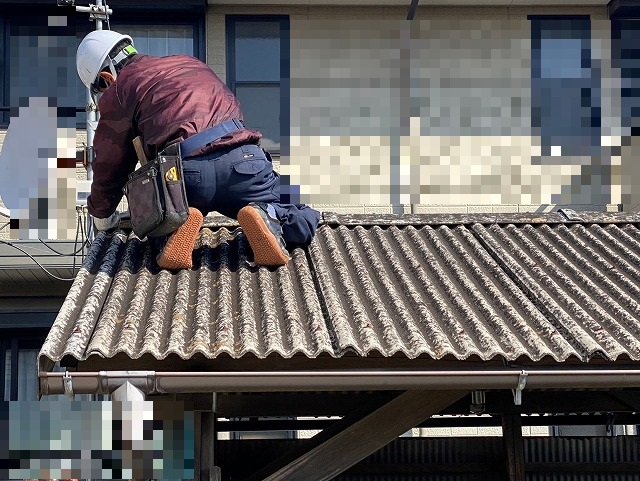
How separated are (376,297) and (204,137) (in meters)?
1.44

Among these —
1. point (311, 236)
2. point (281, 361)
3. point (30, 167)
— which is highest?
point (30, 167)

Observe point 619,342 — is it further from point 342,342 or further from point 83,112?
point 83,112

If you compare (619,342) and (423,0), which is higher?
(423,0)

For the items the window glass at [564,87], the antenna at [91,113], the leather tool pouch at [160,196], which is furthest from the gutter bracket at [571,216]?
the window glass at [564,87]

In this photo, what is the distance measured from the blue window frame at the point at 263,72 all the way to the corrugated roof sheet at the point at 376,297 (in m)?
4.58

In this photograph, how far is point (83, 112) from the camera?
1155 centimetres

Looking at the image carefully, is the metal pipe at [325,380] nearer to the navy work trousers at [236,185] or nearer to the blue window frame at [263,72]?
the navy work trousers at [236,185]

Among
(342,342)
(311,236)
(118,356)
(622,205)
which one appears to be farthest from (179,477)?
(622,205)

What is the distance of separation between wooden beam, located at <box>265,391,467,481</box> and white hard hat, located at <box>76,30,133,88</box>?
9.76 ft

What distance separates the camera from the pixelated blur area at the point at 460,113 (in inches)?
468

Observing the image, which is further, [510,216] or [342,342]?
[510,216]

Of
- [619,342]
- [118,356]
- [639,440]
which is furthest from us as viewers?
[639,440]

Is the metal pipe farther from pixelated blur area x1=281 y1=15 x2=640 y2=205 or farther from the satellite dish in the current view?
pixelated blur area x1=281 y1=15 x2=640 y2=205

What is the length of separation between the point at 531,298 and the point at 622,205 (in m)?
6.11
